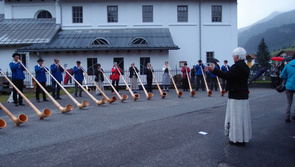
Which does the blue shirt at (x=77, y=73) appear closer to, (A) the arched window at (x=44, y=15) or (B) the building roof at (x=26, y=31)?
(B) the building roof at (x=26, y=31)

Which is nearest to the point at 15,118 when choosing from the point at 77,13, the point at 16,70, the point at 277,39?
the point at 16,70

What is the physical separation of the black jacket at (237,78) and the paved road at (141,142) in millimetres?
1055

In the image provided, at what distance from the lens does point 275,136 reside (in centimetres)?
541

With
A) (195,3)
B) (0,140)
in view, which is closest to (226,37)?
(195,3)

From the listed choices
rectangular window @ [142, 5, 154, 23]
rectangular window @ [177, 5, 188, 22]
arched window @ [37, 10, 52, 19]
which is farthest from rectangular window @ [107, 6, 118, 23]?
arched window @ [37, 10, 52, 19]

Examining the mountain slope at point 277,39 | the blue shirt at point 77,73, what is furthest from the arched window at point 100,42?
the mountain slope at point 277,39

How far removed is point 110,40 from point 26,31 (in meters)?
8.39

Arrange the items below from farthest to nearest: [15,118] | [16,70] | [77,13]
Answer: [77,13], [16,70], [15,118]

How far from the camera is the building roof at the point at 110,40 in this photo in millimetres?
18906

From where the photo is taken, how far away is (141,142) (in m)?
4.91

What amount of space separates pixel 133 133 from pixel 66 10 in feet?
65.1

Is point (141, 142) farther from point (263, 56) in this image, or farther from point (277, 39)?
point (277, 39)

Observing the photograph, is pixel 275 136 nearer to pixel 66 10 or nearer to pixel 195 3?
pixel 195 3

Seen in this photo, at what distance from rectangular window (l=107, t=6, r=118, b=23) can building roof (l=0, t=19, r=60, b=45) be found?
4855 millimetres
